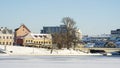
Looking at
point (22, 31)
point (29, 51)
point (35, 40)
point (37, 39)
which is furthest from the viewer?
point (22, 31)

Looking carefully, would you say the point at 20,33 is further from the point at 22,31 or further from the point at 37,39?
the point at 37,39

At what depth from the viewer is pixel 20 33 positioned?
4532 inches

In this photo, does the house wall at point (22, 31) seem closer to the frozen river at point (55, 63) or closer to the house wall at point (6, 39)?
the house wall at point (6, 39)

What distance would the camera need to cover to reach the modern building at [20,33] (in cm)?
11306

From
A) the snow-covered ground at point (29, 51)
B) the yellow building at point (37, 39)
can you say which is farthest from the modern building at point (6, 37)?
the snow-covered ground at point (29, 51)

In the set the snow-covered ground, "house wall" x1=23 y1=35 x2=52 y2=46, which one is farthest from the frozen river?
"house wall" x1=23 y1=35 x2=52 y2=46

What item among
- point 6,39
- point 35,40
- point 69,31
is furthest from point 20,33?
point 69,31

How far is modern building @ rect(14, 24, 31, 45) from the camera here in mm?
113062

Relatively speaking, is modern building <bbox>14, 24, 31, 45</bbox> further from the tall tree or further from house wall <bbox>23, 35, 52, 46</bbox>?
the tall tree

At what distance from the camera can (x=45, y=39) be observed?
113m

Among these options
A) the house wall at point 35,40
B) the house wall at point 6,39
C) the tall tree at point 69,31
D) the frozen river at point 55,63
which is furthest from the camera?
the house wall at point 35,40

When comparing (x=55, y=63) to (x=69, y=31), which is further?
(x=69, y=31)

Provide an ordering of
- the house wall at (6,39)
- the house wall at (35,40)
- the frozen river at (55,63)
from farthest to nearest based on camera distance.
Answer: the house wall at (35,40) → the house wall at (6,39) → the frozen river at (55,63)

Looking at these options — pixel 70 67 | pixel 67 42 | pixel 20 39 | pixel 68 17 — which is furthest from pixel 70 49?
pixel 70 67
